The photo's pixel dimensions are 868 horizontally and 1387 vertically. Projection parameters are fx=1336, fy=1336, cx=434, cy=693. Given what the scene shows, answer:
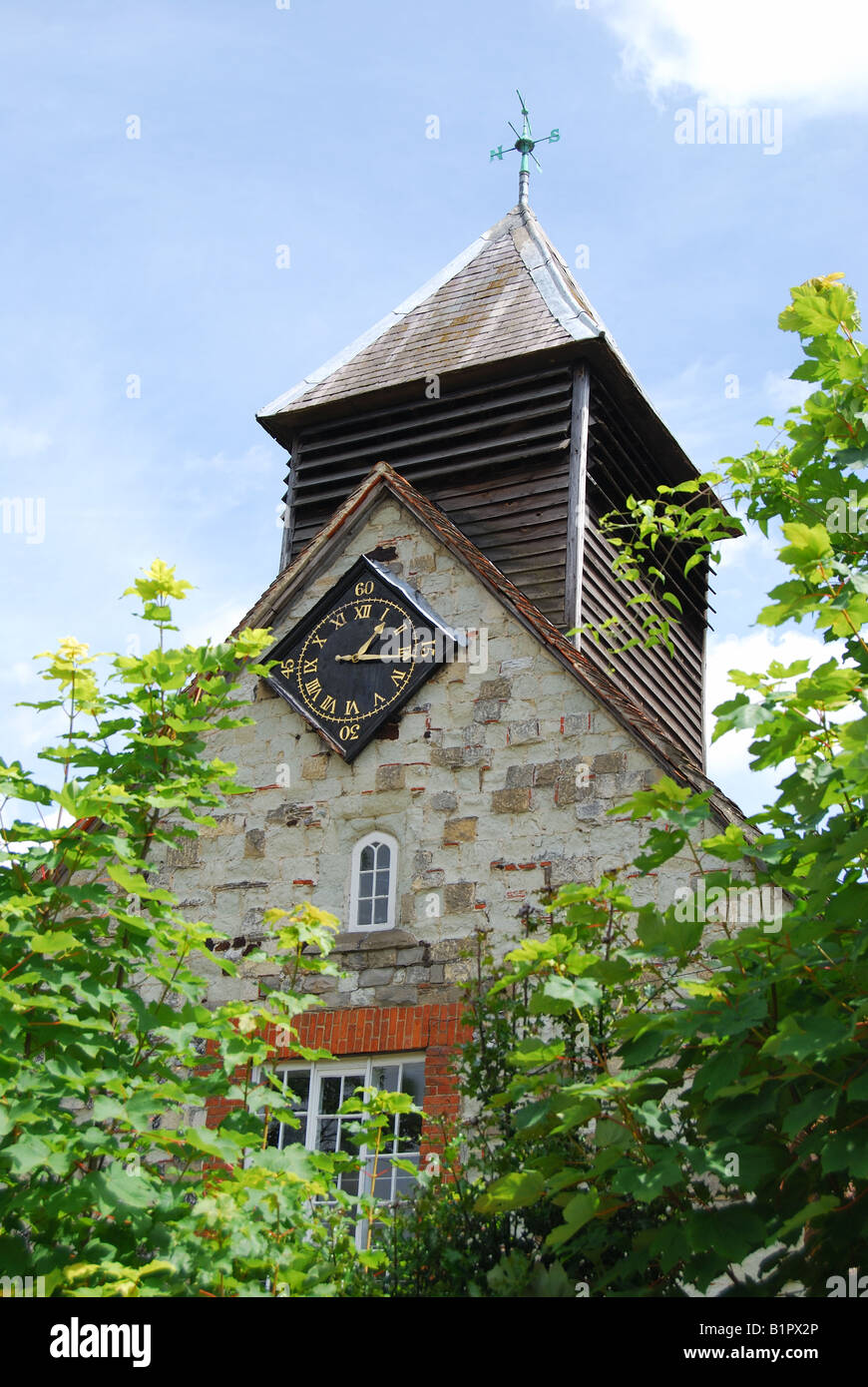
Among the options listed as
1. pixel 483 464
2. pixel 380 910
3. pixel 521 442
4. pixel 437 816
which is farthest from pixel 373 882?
pixel 521 442

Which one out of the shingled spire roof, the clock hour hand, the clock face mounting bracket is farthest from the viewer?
the shingled spire roof

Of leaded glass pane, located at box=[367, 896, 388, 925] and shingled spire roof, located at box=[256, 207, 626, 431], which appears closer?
leaded glass pane, located at box=[367, 896, 388, 925]

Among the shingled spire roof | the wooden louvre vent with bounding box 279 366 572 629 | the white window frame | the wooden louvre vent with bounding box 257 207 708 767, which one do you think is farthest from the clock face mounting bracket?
the shingled spire roof

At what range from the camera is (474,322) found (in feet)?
43.9

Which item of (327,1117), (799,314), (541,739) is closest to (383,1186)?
(327,1117)

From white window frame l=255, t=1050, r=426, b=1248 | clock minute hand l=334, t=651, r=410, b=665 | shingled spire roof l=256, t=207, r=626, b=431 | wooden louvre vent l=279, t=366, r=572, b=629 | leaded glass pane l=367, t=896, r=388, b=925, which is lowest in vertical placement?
white window frame l=255, t=1050, r=426, b=1248

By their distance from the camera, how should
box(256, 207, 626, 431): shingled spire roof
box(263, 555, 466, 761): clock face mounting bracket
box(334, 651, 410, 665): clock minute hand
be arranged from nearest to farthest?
box(263, 555, 466, 761): clock face mounting bracket
box(334, 651, 410, 665): clock minute hand
box(256, 207, 626, 431): shingled spire roof

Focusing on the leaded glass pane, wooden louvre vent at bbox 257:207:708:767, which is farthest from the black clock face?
wooden louvre vent at bbox 257:207:708:767

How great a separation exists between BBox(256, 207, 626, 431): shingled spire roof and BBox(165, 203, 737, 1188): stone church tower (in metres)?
0.12

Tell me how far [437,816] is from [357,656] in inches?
57.4

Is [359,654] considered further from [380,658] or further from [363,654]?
[380,658]

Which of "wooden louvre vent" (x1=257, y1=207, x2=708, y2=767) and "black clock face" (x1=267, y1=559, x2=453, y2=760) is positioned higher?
"wooden louvre vent" (x1=257, y1=207, x2=708, y2=767)

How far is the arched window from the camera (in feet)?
28.1

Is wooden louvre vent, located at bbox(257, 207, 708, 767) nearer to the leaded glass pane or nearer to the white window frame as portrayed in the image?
the leaded glass pane
